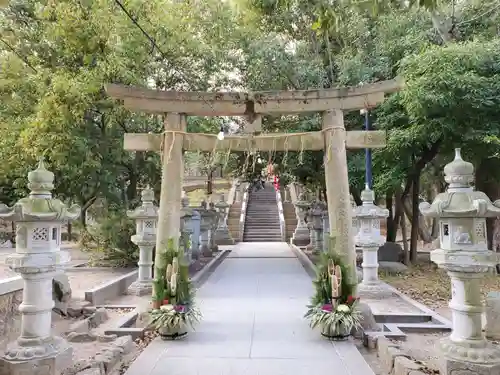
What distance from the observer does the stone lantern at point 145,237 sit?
8.69m

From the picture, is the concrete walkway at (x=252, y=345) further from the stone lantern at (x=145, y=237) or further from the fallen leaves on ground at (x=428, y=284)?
the fallen leaves on ground at (x=428, y=284)

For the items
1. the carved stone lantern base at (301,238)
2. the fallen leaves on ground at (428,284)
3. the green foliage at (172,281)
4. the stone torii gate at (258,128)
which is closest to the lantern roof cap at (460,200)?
the stone torii gate at (258,128)

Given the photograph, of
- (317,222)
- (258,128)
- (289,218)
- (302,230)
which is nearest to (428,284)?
(317,222)

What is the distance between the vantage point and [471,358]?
407cm

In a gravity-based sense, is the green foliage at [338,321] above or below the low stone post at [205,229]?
below

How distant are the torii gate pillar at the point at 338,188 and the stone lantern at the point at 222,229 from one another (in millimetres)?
15176

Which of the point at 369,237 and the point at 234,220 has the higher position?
the point at 234,220

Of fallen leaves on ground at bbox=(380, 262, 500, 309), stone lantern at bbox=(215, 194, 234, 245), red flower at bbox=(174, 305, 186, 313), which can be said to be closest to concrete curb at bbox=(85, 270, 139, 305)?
red flower at bbox=(174, 305, 186, 313)

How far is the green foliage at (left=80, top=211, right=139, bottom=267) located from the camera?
Result: 12.4 metres

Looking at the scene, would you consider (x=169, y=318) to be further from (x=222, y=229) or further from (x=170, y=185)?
(x=222, y=229)

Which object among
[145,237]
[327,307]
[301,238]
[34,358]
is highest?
[145,237]

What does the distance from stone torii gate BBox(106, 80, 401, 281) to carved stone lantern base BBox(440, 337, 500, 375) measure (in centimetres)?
198

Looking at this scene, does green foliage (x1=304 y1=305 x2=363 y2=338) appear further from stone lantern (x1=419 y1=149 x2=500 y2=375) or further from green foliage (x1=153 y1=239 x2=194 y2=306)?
green foliage (x1=153 y1=239 x2=194 y2=306)

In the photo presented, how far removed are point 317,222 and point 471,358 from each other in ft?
38.1
